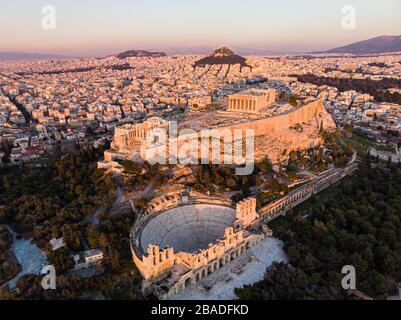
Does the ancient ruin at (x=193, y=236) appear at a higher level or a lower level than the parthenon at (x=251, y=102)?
lower

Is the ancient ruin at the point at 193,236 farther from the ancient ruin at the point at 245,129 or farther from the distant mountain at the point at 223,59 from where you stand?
the distant mountain at the point at 223,59

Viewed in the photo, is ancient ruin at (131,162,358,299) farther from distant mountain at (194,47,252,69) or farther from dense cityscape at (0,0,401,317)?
distant mountain at (194,47,252,69)

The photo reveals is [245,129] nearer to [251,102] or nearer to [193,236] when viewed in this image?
[251,102]

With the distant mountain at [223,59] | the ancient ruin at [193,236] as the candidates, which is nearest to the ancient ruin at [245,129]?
the ancient ruin at [193,236]

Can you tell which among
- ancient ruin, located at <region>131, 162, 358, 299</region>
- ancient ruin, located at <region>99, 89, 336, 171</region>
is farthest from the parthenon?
ancient ruin, located at <region>131, 162, 358, 299</region>

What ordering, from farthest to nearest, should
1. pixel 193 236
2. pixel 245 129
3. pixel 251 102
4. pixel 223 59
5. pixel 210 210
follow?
pixel 223 59, pixel 251 102, pixel 245 129, pixel 210 210, pixel 193 236

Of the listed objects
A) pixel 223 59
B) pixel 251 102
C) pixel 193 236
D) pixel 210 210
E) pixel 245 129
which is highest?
pixel 223 59

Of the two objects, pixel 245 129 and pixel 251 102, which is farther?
pixel 251 102

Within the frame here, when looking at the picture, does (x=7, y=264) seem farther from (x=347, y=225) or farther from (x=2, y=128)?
(x=2, y=128)

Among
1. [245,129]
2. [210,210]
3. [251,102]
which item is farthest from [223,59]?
[210,210]

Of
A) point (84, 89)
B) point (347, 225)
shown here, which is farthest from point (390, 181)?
point (84, 89)

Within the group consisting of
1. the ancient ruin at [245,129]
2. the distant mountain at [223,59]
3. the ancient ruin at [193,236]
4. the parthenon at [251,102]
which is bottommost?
the ancient ruin at [193,236]
